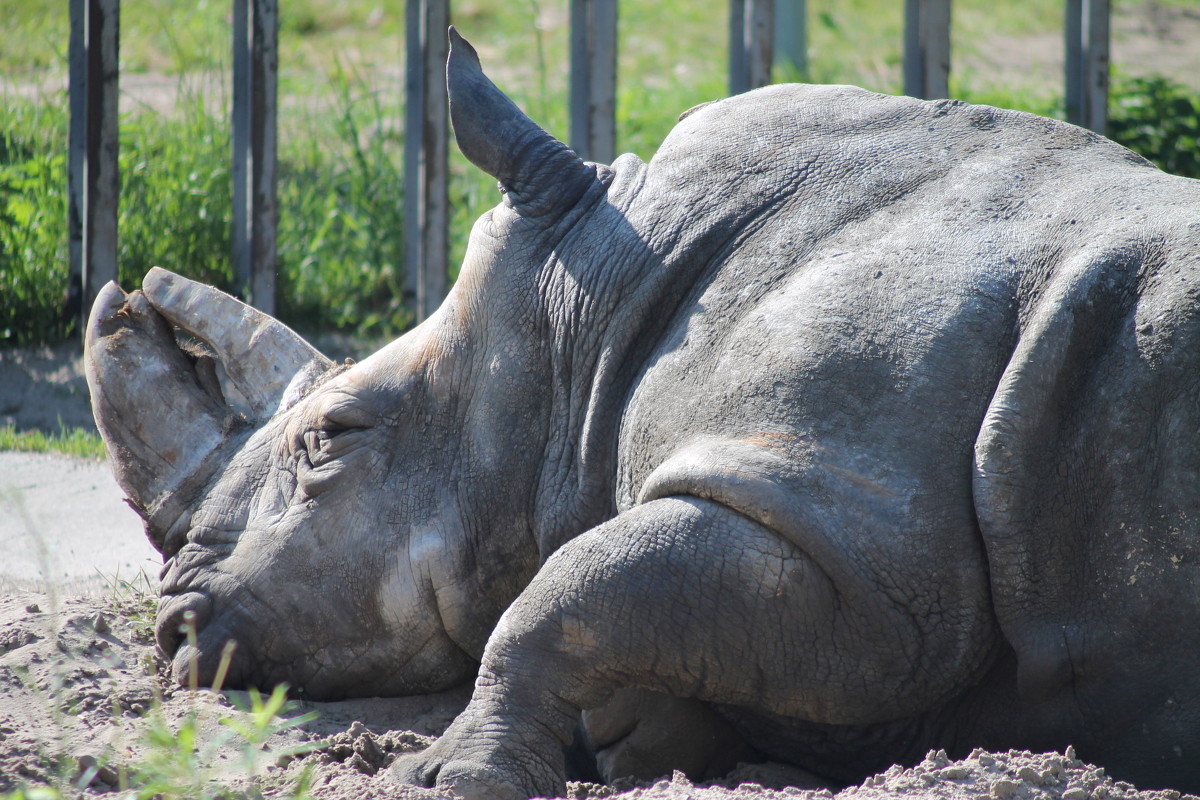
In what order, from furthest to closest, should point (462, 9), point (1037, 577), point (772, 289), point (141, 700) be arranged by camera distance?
point (462, 9) < point (141, 700) < point (772, 289) < point (1037, 577)

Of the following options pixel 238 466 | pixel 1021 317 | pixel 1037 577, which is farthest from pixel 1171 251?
pixel 238 466

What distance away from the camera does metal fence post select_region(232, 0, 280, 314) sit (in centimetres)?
588

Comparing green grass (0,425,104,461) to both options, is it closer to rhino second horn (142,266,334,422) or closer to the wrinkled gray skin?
rhino second horn (142,266,334,422)

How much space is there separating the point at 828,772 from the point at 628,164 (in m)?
1.36

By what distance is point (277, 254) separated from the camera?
663cm

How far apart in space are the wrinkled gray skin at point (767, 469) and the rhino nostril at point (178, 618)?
2cm

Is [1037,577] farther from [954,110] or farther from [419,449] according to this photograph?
[419,449]

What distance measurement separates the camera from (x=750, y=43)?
610 cm

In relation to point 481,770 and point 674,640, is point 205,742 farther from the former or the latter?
point 674,640

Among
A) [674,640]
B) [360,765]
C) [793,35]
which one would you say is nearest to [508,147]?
[674,640]

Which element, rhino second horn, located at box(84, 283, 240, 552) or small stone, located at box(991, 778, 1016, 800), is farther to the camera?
rhino second horn, located at box(84, 283, 240, 552)

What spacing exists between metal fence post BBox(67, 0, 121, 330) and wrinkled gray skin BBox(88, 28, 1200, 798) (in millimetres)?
3043

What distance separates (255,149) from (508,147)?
10.5 feet

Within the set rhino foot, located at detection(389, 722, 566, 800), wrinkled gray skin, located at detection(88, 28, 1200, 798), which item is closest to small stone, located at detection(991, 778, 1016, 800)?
wrinkled gray skin, located at detection(88, 28, 1200, 798)
